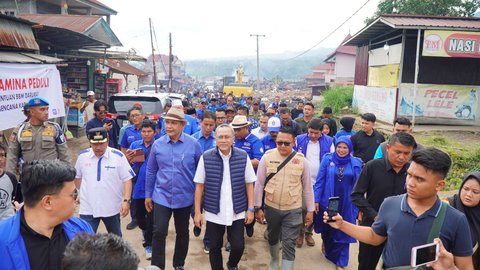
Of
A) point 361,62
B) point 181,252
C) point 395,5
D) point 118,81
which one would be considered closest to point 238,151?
point 181,252

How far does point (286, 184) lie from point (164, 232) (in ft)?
4.74

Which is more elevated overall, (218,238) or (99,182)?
(99,182)

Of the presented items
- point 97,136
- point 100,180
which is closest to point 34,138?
point 97,136

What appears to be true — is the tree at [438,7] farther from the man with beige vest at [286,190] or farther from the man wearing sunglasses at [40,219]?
the man wearing sunglasses at [40,219]

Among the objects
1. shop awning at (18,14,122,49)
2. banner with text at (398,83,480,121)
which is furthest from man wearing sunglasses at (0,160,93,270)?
banner with text at (398,83,480,121)

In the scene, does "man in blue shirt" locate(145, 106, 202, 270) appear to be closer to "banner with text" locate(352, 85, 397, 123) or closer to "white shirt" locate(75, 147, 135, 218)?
"white shirt" locate(75, 147, 135, 218)

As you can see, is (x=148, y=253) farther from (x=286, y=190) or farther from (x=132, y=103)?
(x=132, y=103)

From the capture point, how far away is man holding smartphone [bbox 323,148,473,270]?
218cm

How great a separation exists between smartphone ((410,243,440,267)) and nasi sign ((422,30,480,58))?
1152 centimetres

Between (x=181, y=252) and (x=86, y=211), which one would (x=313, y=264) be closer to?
(x=181, y=252)

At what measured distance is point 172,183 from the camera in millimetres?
3949

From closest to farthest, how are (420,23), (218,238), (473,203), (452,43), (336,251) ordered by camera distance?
→ (473,203), (218,238), (336,251), (452,43), (420,23)

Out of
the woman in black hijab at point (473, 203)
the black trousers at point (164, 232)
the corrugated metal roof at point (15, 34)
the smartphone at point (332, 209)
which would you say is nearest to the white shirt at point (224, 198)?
the black trousers at point (164, 232)

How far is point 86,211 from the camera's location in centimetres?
381
